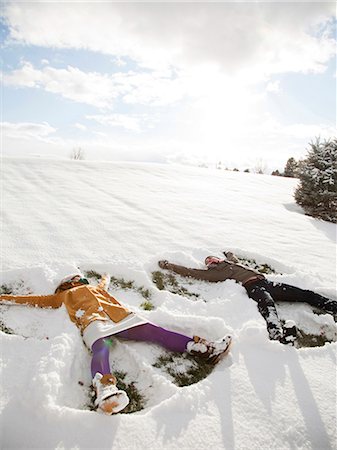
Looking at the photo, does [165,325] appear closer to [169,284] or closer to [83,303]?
[83,303]

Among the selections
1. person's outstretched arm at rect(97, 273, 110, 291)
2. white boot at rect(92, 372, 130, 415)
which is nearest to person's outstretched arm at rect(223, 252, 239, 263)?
person's outstretched arm at rect(97, 273, 110, 291)

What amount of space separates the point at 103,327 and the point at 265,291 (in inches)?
86.4

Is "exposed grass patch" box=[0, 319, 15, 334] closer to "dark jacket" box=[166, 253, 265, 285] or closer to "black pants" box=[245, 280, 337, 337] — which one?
"dark jacket" box=[166, 253, 265, 285]

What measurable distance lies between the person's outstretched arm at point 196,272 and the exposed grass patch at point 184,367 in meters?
1.67

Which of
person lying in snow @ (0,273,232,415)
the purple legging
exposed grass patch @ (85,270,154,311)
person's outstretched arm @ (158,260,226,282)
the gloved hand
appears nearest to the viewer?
person lying in snow @ (0,273,232,415)

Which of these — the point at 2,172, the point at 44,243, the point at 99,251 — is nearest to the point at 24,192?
the point at 2,172

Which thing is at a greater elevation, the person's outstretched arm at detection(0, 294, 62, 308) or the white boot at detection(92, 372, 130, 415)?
the person's outstretched arm at detection(0, 294, 62, 308)

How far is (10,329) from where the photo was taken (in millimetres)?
3238

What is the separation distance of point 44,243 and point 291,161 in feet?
90.6

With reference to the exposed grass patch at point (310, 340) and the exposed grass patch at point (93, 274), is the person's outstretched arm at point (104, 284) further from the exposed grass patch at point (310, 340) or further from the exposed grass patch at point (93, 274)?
the exposed grass patch at point (310, 340)

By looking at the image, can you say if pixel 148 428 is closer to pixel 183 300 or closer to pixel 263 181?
pixel 183 300

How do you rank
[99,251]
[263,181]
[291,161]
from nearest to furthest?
[99,251]
[263,181]
[291,161]

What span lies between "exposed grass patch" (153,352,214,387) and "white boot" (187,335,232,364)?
87mm

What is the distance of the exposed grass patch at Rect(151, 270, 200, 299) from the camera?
14.5 ft
